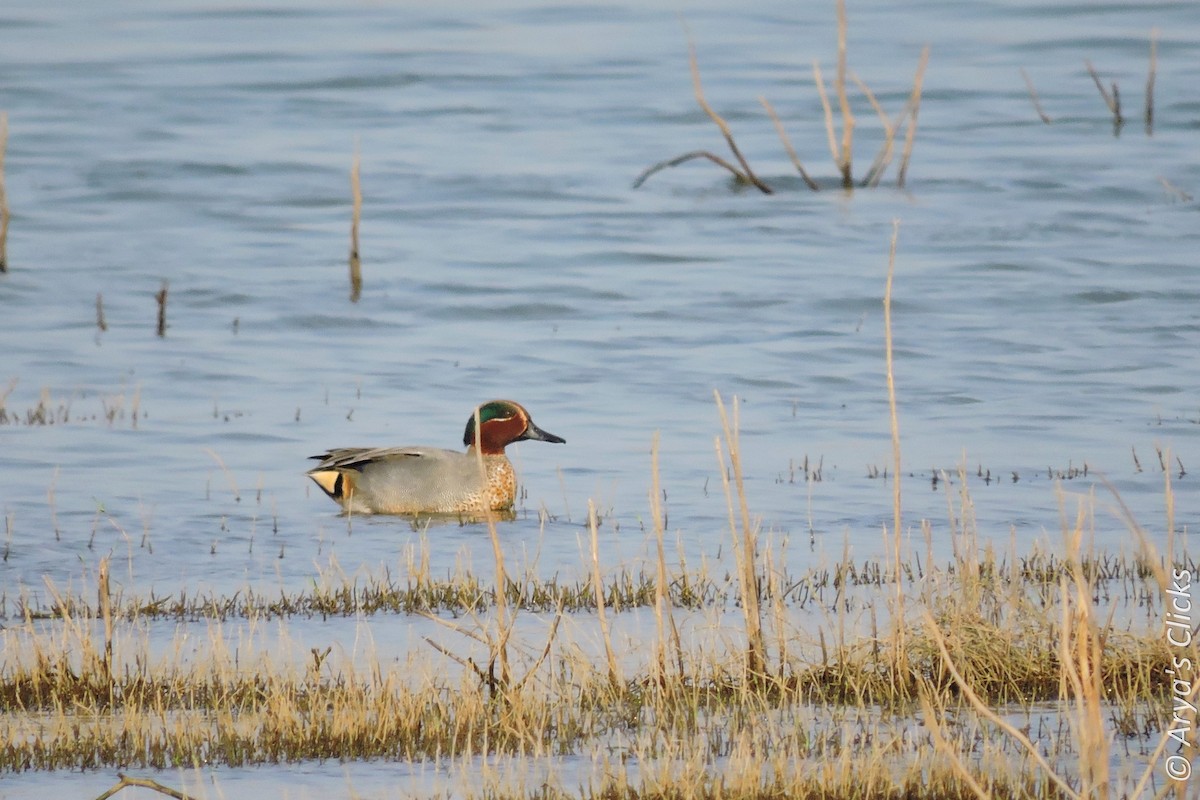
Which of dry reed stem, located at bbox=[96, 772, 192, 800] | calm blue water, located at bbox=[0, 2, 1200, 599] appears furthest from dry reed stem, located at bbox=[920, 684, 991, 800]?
calm blue water, located at bbox=[0, 2, 1200, 599]

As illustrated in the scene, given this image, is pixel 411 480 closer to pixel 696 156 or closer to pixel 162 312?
pixel 162 312

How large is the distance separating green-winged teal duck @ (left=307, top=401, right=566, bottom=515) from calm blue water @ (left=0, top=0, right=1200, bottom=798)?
0.63 feet

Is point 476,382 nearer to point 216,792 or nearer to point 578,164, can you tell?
point 216,792

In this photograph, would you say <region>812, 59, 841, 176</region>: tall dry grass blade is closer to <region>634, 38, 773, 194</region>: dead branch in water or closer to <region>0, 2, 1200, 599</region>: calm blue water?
<region>0, 2, 1200, 599</region>: calm blue water

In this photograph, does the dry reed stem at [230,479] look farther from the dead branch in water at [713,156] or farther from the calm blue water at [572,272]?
the dead branch in water at [713,156]

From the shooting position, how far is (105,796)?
16.6ft

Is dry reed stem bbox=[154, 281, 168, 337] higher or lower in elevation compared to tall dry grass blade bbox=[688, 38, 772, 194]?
lower

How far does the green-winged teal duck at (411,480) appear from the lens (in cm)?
1079

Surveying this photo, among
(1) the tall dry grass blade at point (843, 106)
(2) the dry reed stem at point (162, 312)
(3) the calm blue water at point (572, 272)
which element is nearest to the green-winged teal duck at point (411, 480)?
(3) the calm blue water at point (572, 272)

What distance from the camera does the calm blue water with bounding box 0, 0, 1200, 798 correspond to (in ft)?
35.1

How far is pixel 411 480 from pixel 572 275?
10.4m

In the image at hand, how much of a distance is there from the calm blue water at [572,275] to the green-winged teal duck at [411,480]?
0.63 feet

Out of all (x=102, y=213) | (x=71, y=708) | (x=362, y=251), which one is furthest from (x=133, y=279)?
(x=71, y=708)

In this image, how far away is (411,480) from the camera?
10.8m
